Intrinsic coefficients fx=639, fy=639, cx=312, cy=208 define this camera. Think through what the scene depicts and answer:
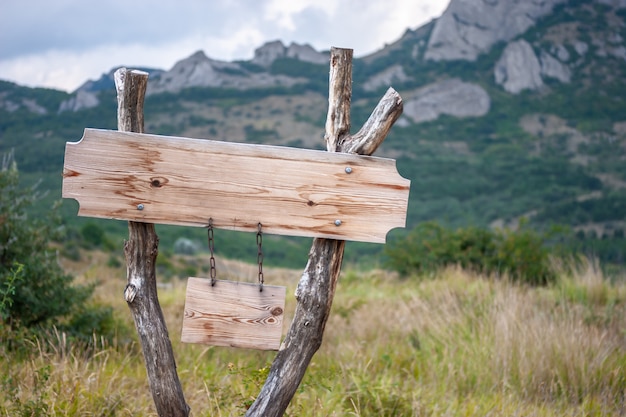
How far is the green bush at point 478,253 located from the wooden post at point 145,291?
7.29 metres

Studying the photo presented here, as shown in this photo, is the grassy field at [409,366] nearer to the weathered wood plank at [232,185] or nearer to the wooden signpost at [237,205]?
the wooden signpost at [237,205]

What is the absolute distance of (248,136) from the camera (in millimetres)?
70625

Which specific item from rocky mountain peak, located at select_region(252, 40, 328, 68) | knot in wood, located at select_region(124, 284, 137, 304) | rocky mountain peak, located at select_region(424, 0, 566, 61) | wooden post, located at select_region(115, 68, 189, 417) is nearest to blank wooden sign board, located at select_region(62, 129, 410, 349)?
wooden post, located at select_region(115, 68, 189, 417)

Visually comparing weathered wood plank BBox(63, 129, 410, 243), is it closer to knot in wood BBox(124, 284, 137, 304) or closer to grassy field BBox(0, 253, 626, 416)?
knot in wood BBox(124, 284, 137, 304)

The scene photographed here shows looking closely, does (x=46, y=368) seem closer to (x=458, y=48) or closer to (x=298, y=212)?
(x=298, y=212)

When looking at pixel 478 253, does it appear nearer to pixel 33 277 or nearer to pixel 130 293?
pixel 33 277

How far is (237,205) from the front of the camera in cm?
272

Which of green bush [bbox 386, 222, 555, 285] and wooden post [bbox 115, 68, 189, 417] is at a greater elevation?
wooden post [bbox 115, 68, 189, 417]

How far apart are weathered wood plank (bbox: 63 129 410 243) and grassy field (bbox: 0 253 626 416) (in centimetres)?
75

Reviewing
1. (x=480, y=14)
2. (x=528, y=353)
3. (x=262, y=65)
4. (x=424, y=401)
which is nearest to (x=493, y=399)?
(x=424, y=401)

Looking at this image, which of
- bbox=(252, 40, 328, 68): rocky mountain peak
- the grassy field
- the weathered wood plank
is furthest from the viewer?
bbox=(252, 40, 328, 68): rocky mountain peak

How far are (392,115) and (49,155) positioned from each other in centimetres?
4409

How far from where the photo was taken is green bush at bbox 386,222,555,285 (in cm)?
1012

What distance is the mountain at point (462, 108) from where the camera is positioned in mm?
52438
